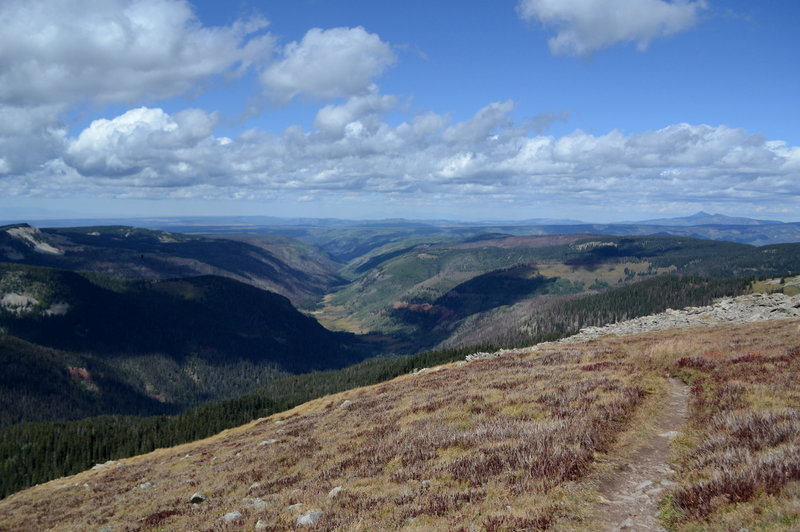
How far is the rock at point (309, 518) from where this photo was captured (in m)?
14.3

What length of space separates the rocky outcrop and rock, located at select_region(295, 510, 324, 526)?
57588 mm

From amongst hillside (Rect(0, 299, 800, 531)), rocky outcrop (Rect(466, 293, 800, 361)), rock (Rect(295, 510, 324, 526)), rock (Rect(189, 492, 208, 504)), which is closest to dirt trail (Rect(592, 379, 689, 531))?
hillside (Rect(0, 299, 800, 531))

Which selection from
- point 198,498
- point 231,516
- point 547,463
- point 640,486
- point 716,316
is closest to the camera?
point 640,486

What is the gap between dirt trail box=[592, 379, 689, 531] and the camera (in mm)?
11289

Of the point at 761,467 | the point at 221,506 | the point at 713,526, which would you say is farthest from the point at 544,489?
the point at 221,506

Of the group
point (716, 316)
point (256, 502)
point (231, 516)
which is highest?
point (231, 516)

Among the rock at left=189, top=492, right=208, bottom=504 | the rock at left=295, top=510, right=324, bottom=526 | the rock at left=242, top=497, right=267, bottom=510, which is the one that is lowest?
the rock at left=189, top=492, right=208, bottom=504

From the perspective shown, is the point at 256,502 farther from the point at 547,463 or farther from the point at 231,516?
the point at 547,463

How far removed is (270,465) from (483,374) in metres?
24.6

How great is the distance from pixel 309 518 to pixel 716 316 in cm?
8193

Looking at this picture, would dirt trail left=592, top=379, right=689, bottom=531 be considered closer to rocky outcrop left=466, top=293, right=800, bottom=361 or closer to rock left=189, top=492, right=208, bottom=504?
rock left=189, top=492, right=208, bottom=504

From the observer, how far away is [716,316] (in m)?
73.3

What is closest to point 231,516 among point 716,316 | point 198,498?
point 198,498

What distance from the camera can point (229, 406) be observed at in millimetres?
153500
